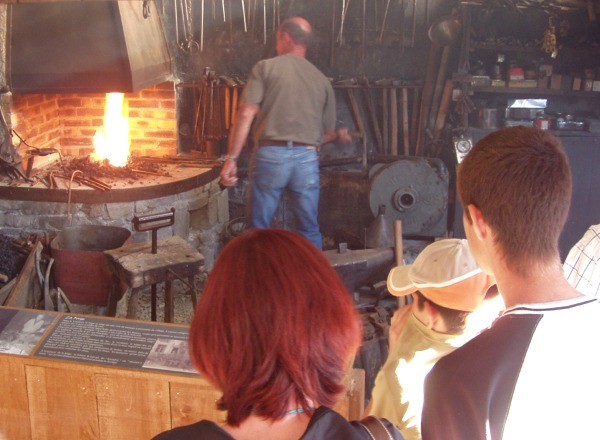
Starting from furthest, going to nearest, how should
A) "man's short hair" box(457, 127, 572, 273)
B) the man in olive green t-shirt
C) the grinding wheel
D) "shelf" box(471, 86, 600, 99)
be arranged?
"shelf" box(471, 86, 600, 99), the grinding wheel, the man in olive green t-shirt, "man's short hair" box(457, 127, 572, 273)

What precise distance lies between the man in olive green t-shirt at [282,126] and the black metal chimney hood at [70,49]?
133 cm

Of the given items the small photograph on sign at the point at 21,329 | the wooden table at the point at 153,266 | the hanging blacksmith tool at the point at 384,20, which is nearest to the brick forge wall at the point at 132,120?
the hanging blacksmith tool at the point at 384,20

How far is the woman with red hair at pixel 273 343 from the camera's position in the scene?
154 cm

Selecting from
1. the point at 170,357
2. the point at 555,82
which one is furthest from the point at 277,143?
the point at 555,82

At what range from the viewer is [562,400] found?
1559 mm

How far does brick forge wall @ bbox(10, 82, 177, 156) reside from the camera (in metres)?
7.01

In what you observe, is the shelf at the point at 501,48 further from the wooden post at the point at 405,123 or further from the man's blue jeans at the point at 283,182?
the man's blue jeans at the point at 283,182

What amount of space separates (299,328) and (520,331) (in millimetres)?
478

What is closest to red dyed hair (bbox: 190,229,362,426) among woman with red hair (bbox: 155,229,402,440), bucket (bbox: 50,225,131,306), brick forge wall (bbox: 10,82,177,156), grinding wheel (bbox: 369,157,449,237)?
woman with red hair (bbox: 155,229,402,440)

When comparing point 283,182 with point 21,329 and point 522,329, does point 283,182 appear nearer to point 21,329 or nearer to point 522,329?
point 21,329

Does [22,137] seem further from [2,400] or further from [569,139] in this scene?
[569,139]

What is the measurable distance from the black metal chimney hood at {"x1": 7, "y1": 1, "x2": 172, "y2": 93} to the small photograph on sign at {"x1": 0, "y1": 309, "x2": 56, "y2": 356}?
3.38m

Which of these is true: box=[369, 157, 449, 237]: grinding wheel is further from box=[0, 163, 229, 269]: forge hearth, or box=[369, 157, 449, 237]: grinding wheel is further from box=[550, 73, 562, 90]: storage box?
box=[0, 163, 229, 269]: forge hearth

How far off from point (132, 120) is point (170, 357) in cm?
477
